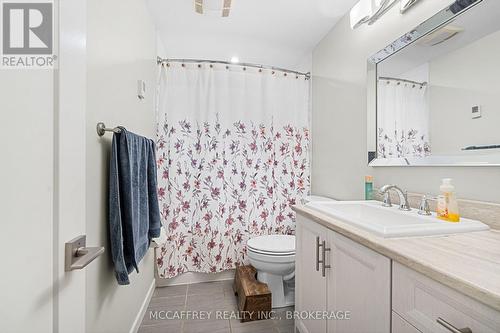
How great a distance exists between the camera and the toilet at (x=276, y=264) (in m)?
1.70

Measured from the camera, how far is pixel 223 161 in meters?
2.15

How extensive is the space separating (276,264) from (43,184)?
155cm

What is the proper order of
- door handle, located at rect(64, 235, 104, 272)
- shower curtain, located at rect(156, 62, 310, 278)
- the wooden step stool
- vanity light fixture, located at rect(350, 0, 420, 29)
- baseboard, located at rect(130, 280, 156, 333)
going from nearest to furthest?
1. door handle, located at rect(64, 235, 104, 272)
2. vanity light fixture, located at rect(350, 0, 420, 29)
3. baseboard, located at rect(130, 280, 156, 333)
4. the wooden step stool
5. shower curtain, located at rect(156, 62, 310, 278)

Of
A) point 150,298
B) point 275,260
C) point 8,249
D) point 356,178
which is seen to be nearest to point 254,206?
point 275,260

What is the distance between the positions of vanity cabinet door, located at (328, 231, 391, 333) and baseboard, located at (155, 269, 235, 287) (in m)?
1.32

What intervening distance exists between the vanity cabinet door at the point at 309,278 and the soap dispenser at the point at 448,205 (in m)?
0.50

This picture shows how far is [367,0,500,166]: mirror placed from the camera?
0.98 metres

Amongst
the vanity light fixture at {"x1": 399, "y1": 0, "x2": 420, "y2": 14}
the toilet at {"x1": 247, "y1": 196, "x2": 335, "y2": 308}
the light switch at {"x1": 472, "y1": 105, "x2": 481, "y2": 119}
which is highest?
the vanity light fixture at {"x1": 399, "y1": 0, "x2": 420, "y2": 14}

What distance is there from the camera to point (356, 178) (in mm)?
1739

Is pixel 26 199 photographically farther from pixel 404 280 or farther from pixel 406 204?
pixel 406 204

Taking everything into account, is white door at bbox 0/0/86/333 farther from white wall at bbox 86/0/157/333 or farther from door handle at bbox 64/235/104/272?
white wall at bbox 86/0/157/333

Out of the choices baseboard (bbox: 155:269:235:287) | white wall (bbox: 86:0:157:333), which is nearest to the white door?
white wall (bbox: 86:0:157:333)

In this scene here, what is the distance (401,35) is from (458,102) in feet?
1.79

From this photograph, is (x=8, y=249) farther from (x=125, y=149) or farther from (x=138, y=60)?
(x=138, y=60)
